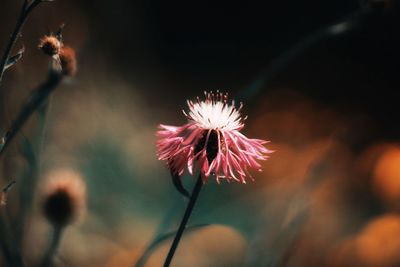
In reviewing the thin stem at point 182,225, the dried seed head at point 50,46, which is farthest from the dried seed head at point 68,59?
the thin stem at point 182,225

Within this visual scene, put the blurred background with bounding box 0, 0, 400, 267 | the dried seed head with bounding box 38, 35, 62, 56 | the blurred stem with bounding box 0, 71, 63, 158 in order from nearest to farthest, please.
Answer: the blurred stem with bounding box 0, 71, 63, 158
the dried seed head with bounding box 38, 35, 62, 56
the blurred background with bounding box 0, 0, 400, 267

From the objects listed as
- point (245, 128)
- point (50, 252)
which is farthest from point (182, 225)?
point (245, 128)

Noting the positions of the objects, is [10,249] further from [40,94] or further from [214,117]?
[214,117]

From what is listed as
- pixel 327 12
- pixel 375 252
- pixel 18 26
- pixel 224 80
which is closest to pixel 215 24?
pixel 224 80

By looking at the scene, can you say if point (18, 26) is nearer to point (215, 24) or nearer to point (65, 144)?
point (65, 144)

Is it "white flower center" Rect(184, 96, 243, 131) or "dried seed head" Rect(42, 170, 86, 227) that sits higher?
"white flower center" Rect(184, 96, 243, 131)

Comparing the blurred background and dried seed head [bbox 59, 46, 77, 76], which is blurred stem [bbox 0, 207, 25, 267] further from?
the blurred background

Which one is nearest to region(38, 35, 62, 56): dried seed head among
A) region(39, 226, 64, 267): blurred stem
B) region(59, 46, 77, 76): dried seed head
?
region(59, 46, 77, 76): dried seed head
